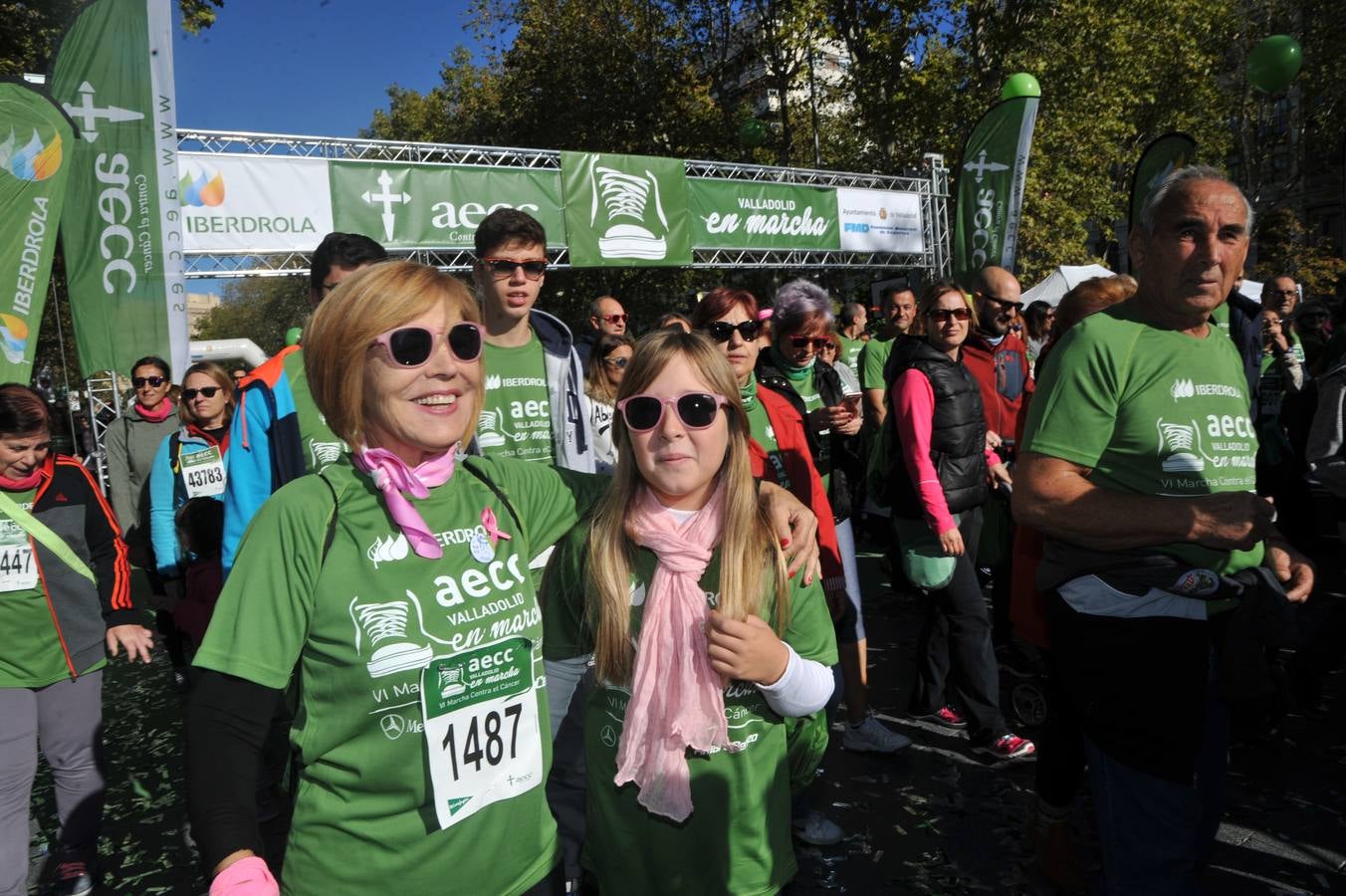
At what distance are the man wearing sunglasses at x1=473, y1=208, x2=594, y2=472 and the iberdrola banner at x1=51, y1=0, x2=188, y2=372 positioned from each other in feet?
12.4

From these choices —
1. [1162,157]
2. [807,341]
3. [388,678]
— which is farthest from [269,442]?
[1162,157]

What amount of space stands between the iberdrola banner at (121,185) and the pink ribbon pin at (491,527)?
17.1 feet

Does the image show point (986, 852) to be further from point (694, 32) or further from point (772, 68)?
point (694, 32)

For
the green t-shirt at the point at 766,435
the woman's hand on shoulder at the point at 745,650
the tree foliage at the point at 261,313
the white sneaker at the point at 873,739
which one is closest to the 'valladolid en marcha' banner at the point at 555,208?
the green t-shirt at the point at 766,435

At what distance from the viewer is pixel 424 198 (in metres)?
9.74

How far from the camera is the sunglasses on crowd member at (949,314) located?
4.22 m

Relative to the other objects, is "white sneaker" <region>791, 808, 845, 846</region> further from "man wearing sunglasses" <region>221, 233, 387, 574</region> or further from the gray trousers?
the gray trousers

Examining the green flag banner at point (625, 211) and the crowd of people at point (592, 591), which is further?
the green flag banner at point (625, 211)

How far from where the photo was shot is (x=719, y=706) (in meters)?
1.79

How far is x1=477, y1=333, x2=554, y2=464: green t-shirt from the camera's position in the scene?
10.4 feet

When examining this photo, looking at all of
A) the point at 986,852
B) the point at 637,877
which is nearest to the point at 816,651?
the point at 637,877

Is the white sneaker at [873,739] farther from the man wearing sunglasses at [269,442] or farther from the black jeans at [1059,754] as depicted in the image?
the man wearing sunglasses at [269,442]

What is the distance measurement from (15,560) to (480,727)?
2689mm

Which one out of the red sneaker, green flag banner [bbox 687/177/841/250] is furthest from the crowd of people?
green flag banner [bbox 687/177/841/250]
